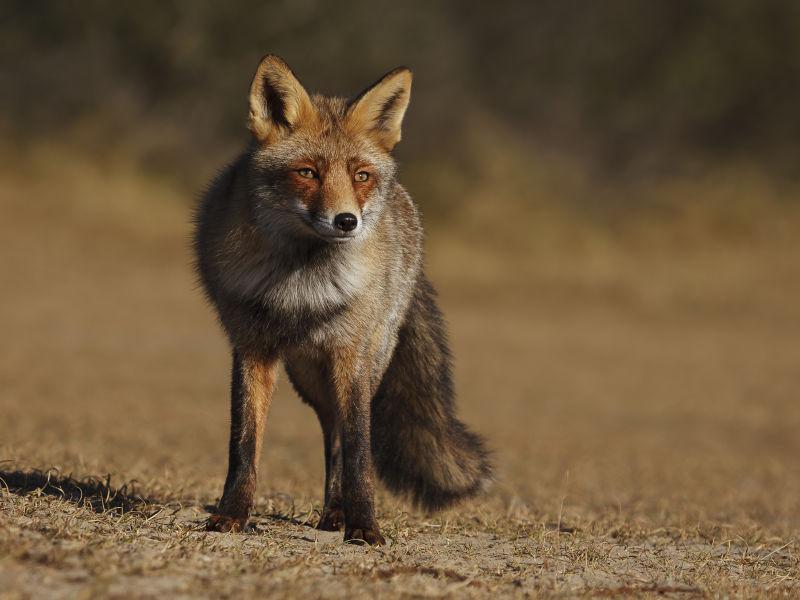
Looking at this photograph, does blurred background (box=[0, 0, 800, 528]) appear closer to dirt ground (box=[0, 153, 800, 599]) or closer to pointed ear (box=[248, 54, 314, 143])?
dirt ground (box=[0, 153, 800, 599])

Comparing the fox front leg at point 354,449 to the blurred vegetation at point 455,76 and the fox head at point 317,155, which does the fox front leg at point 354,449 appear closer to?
the fox head at point 317,155

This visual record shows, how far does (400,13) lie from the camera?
3547 cm

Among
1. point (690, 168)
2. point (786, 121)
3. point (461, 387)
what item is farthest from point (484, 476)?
point (786, 121)

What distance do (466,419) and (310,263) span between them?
10.0 m

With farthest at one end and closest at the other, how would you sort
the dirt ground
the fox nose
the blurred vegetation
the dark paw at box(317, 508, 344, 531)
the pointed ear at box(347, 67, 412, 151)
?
1. the blurred vegetation
2. the dark paw at box(317, 508, 344, 531)
3. the pointed ear at box(347, 67, 412, 151)
4. the fox nose
5. the dirt ground

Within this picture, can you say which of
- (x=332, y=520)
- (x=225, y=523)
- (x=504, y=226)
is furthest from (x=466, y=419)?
(x=504, y=226)

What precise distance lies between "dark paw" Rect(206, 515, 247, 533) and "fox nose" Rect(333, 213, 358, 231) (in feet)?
5.24

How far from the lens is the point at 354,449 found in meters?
5.54

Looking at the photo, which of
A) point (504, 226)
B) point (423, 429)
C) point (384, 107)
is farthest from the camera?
point (504, 226)

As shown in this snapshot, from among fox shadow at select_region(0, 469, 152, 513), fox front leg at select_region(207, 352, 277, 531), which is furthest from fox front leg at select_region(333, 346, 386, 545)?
fox shadow at select_region(0, 469, 152, 513)

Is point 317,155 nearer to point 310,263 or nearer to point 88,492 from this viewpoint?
point 310,263

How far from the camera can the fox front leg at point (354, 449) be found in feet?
17.9

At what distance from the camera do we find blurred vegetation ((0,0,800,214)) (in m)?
30.2

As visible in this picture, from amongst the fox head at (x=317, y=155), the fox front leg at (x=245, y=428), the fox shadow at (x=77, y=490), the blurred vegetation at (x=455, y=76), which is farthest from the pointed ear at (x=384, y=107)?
the blurred vegetation at (x=455, y=76)
